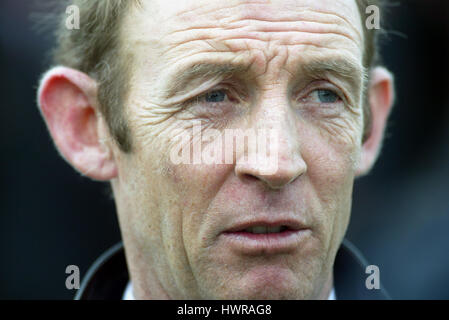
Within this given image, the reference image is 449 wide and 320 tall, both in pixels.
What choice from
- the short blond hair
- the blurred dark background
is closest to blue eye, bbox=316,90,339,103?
the short blond hair

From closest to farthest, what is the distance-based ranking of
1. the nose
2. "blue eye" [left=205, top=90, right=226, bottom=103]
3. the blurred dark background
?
1. the nose
2. "blue eye" [left=205, top=90, right=226, bottom=103]
3. the blurred dark background

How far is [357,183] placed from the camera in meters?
6.53

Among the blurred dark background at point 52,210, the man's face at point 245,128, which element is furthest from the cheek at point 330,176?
the blurred dark background at point 52,210

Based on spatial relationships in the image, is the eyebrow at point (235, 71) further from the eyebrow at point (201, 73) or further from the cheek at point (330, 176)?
the cheek at point (330, 176)

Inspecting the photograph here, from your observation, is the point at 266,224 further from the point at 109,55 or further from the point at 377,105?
the point at 377,105

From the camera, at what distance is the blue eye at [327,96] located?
2664 millimetres

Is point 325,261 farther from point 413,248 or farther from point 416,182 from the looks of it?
point 416,182

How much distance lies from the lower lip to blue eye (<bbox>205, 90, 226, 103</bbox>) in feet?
1.88

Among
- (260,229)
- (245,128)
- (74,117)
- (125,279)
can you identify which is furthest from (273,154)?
(125,279)

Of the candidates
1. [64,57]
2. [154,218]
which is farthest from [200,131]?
[64,57]

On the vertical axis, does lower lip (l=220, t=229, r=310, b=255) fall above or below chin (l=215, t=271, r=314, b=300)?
above

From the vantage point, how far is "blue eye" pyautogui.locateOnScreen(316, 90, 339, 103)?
2.66m

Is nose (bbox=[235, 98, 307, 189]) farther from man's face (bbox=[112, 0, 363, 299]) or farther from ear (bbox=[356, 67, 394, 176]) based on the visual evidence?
ear (bbox=[356, 67, 394, 176])
